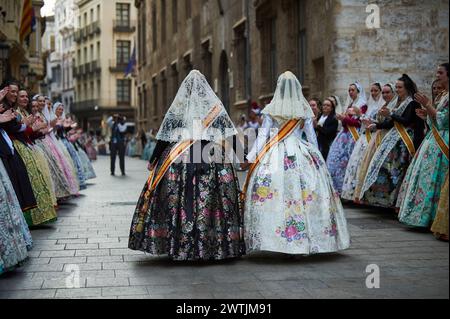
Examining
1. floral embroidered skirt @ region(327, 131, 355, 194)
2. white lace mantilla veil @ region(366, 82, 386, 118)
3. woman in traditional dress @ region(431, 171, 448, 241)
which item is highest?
white lace mantilla veil @ region(366, 82, 386, 118)

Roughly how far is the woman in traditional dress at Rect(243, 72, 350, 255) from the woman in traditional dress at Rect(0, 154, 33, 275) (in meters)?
2.12

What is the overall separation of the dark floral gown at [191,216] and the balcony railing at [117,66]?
6672cm

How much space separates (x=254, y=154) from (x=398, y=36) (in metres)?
8.21

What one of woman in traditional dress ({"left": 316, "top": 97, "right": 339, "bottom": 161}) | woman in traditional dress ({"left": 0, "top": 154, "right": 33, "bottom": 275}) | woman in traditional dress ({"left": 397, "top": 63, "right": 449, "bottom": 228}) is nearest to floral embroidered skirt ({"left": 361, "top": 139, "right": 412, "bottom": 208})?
woman in traditional dress ({"left": 397, "top": 63, "right": 449, "bottom": 228})

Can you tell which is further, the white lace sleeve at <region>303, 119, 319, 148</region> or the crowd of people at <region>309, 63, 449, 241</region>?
the crowd of people at <region>309, 63, 449, 241</region>

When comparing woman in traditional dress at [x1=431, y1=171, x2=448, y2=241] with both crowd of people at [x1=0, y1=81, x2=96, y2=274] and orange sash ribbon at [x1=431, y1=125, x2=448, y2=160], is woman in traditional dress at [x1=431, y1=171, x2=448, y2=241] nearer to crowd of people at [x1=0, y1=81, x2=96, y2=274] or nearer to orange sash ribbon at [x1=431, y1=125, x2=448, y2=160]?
orange sash ribbon at [x1=431, y1=125, x2=448, y2=160]

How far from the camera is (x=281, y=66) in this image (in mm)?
18766

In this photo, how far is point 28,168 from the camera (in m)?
9.30

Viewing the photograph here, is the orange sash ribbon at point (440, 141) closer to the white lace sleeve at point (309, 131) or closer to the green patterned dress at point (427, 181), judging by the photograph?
the green patterned dress at point (427, 181)

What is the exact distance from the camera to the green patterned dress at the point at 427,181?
853cm

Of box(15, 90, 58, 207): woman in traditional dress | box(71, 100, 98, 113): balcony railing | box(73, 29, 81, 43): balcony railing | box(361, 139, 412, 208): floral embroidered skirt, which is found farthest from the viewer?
box(73, 29, 81, 43): balcony railing

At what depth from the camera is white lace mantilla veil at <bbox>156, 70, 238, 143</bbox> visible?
7145 mm

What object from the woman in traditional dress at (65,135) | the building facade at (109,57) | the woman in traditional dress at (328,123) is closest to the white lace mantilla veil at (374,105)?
the woman in traditional dress at (328,123)
